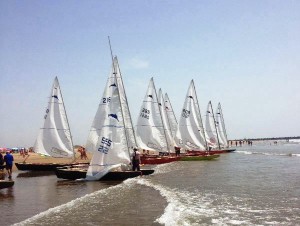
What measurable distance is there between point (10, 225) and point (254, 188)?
499 inches

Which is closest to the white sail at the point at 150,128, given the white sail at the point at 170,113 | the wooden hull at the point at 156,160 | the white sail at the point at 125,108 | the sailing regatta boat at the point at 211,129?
the wooden hull at the point at 156,160

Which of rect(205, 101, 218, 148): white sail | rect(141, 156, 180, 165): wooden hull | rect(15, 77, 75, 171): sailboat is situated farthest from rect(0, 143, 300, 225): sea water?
rect(205, 101, 218, 148): white sail

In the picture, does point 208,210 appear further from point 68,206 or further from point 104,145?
point 104,145

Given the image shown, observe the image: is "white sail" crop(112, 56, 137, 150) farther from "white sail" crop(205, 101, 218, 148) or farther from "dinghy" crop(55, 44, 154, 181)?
"white sail" crop(205, 101, 218, 148)

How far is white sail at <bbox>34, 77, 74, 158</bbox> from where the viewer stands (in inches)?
1265

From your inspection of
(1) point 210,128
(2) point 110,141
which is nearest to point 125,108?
(2) point 110,141

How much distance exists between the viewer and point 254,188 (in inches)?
755

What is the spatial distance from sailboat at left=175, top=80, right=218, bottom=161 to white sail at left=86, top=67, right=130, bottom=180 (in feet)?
75.3

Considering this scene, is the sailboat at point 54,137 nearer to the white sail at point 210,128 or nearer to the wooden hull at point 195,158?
the wooden hull at point 195,158

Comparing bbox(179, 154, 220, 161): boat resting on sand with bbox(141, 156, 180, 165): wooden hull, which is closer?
bbox(141, 156, 180, 165): wooden hull

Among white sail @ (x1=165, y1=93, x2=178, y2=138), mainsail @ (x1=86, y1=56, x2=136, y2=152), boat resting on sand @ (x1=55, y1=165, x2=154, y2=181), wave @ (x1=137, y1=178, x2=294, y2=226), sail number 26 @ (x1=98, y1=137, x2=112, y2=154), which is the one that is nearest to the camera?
wave @ (x1=137, y1=178, x2=294, y2=226)

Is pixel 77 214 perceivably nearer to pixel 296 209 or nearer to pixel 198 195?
pixel 198 195

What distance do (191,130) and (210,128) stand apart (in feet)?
57.6

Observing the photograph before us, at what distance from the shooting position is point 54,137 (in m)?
32.2
